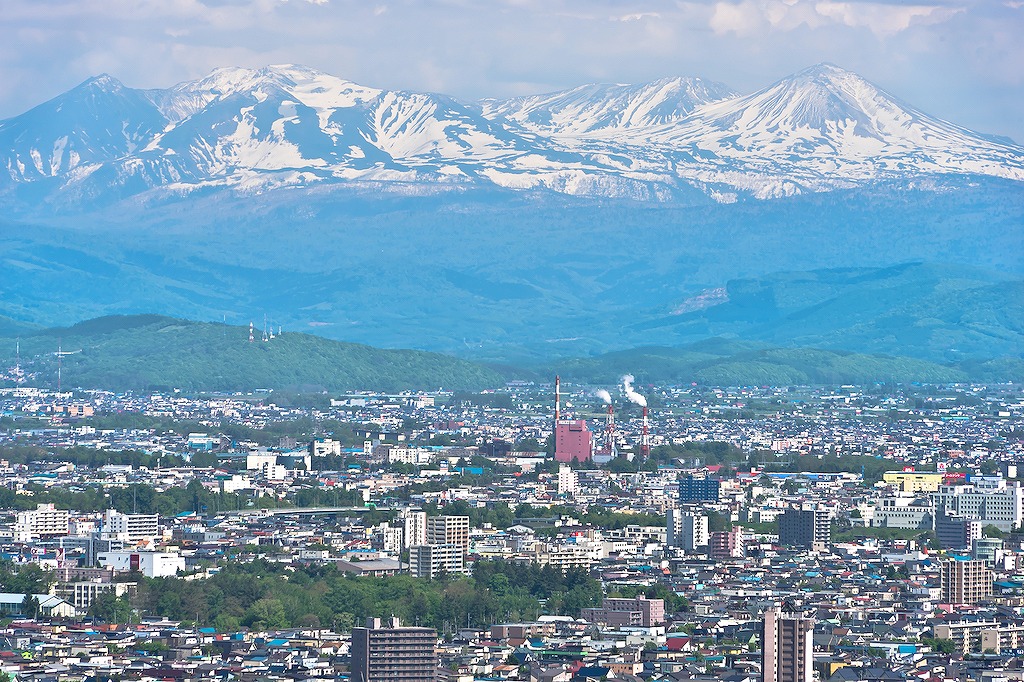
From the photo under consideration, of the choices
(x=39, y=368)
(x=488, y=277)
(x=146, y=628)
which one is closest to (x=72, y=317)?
(x=488, y=277)

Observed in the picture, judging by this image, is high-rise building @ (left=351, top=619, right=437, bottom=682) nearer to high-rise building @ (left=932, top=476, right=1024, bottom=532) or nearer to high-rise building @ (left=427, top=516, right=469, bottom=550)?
high-rise building @ (left=427, top=516, right=469, bottom=550)

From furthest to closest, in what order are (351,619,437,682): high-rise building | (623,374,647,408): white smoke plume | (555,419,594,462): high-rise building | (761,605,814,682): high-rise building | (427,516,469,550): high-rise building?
(623,374,647,408): white smoke plume
(555,419,594,462): high-rise building
(427,516,469,550): high-rise building
(351,619,437,682): high-rise building
(761,605,814,682): high-rise building

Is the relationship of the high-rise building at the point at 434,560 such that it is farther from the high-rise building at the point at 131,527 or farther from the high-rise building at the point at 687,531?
the high-rise building at the point at 131,527

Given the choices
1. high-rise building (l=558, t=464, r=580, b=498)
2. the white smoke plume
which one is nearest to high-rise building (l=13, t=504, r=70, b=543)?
high-rise building (l=558, t=464, r=580, b=498)

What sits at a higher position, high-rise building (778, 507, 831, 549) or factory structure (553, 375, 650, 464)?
factory structure (553, 375, 650, 464)

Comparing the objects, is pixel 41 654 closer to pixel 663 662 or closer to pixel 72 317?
pixel 663 662

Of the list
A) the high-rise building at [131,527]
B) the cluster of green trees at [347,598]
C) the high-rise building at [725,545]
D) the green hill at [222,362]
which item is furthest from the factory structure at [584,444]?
the cluster of green trees at [347,598]
